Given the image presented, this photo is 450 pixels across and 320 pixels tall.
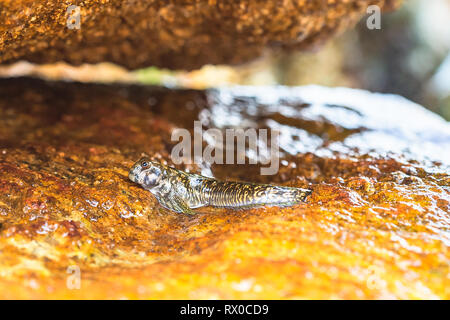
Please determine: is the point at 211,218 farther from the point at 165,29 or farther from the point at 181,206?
the point at 165,29

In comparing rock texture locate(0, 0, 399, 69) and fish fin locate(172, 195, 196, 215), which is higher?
rock texture locate(0, 0, 399, 69)

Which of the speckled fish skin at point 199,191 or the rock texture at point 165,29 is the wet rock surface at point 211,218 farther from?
the rock texture at point 165,29

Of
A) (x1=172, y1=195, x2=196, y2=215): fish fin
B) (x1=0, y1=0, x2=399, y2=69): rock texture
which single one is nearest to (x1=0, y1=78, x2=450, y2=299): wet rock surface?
(x1=172, y1=195, x2=196, y2=215): fish fin

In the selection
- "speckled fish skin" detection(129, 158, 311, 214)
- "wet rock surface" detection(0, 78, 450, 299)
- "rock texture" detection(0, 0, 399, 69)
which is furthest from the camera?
"rock texture" detection(0, 0, 399, 69)

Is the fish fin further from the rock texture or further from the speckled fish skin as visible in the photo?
the rock texture

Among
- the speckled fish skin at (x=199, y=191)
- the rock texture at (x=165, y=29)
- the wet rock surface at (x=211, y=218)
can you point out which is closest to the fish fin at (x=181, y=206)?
the speckled fish skin at (x=199, y=191)

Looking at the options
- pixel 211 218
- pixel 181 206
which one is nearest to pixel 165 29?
pixel 181 206
